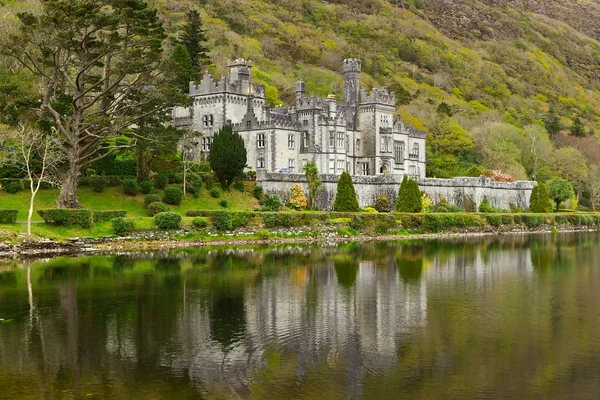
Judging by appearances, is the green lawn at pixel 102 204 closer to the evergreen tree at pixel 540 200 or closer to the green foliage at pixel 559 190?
the evergreen tree at pixel 540 200

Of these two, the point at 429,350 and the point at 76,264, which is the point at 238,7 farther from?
the point at 429,350

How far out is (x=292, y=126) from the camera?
280 feet

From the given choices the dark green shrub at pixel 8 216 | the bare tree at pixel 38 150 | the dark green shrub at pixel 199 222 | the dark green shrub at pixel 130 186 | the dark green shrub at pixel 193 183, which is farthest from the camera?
the dark green shrub at pixel 193 183

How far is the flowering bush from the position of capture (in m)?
76.2

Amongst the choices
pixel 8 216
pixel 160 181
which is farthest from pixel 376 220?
pixel 8 216

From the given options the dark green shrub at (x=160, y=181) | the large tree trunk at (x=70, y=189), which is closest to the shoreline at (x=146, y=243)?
the large tree trunk at (x=70, y=189)

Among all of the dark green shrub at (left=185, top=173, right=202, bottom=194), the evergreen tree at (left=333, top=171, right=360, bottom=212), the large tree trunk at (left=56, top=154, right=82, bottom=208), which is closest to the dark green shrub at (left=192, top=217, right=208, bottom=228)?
the large tree trunk at (left=56, top=154, right=82, bottom=208)

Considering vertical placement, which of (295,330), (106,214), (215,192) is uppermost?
(215,192)

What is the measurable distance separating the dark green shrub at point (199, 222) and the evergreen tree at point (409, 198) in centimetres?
2365

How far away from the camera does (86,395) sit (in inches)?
802

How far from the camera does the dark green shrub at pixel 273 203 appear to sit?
240ft

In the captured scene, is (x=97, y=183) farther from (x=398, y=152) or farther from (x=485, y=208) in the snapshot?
(x=485, y=208)

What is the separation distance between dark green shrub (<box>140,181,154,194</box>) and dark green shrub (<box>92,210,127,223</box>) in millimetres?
8483

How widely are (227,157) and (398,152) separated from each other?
29761 mm
